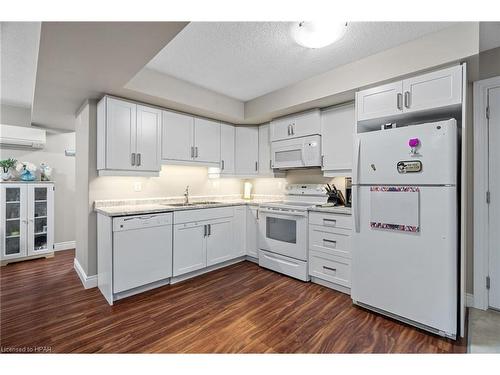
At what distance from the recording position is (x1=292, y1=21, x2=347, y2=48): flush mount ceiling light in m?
1.76

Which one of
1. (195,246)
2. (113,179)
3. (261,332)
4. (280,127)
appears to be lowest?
(261,332)

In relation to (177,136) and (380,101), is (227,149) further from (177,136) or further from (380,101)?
(380,101)

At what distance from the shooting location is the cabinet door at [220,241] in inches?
130

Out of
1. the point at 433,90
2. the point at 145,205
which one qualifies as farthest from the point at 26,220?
the point at 433,90

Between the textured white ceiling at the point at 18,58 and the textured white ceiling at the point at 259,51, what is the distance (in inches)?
38.6

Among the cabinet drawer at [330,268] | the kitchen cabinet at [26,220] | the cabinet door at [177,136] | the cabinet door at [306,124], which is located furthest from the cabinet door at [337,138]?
the kitchen cabinet at [26,220]

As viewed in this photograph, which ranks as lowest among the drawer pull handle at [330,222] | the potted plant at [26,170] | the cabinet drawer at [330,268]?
the cabinet drawer at [330,268]

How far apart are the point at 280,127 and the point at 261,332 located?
264 centimetres

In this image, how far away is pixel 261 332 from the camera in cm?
197

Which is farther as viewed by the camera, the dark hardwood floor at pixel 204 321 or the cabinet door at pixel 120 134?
the cabinet door at pixel 120 134

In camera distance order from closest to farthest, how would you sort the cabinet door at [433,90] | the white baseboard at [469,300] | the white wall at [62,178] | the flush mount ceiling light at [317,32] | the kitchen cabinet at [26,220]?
the flush mount ceiling light at [317,32] → the cabinet door at [433,90] → the white baseboard at [469,300] → the kitchen cabinet at [26,220] → the white wall at [62,178]

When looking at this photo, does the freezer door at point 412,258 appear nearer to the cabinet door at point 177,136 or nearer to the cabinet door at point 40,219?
the cabinet door at point 177,136

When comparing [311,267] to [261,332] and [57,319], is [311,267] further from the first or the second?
[57,319]

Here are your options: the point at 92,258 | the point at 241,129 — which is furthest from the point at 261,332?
the point at 241,129
